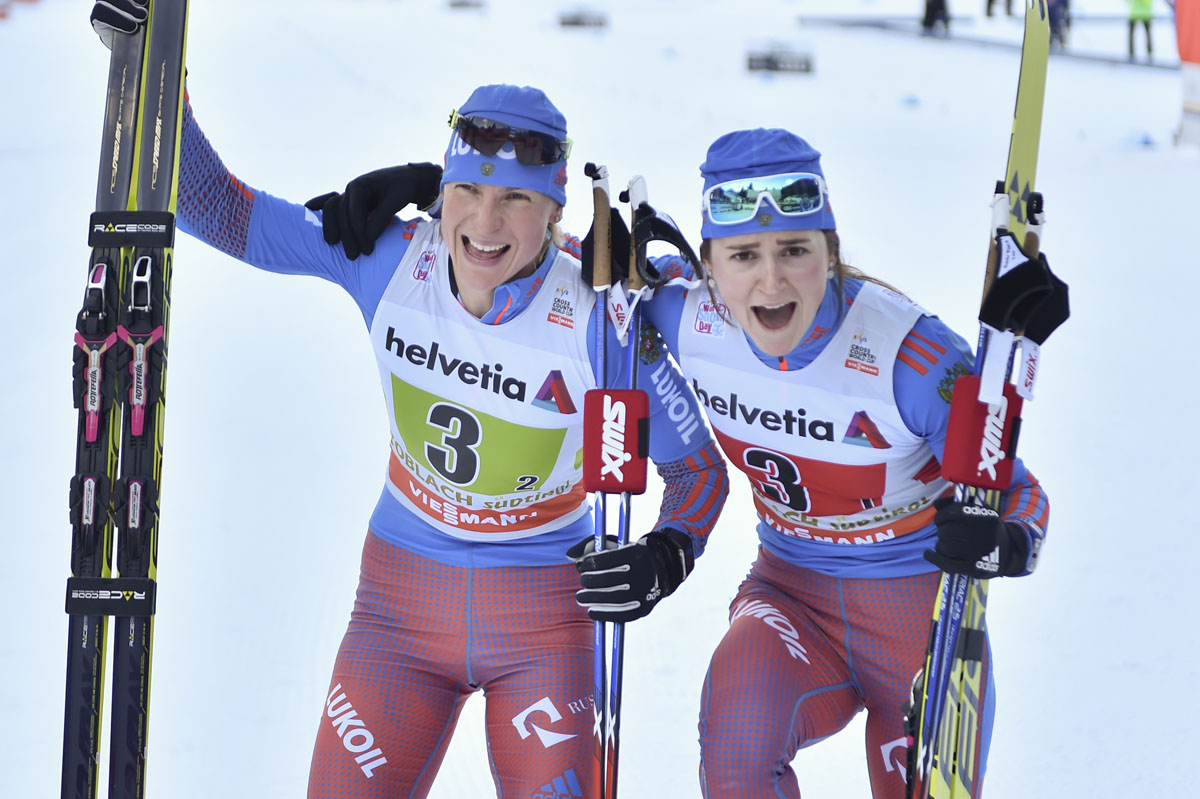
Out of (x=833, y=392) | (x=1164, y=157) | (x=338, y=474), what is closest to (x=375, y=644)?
(x=833, y=392)

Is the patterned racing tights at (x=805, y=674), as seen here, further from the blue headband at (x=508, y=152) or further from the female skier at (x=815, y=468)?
the blue headband at (x=508, y=152)

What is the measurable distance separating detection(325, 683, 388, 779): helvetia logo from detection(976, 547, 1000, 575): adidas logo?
1.14 m

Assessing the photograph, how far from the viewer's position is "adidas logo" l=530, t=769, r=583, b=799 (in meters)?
2.42

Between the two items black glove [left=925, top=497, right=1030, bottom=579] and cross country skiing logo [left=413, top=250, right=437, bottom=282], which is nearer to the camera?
black glove [left=925, top=497, right=1030, bottom=579]

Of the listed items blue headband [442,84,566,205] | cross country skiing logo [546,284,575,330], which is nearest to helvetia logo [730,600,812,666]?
cross country skiing logo [546,284,575,330]

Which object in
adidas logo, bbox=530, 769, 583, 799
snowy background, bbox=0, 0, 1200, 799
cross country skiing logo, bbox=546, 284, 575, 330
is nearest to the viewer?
adidas logo, bbox=530, 769, 583, 799

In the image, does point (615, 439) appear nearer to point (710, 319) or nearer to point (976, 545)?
point (710, 319)

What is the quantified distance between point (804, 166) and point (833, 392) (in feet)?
1.36

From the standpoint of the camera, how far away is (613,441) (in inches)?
94.6

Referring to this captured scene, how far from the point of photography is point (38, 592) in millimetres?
4105

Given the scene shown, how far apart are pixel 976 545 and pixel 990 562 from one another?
0.04m

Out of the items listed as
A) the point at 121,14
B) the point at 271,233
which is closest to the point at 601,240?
the point at 271,233

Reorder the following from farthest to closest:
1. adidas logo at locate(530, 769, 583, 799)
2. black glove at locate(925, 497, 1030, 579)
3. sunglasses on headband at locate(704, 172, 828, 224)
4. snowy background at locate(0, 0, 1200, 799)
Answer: snowy background at locate(0, 0, 1200, 799)
adidas logo at locate(530, 769, 583, 799)
sunglasses on headband at locate(704, 172, 828, 224)
black glove at locate(925, 497, 1030, 579)

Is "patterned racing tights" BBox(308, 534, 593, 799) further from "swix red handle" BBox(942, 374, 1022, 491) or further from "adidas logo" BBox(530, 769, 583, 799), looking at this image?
"swix red handle" BBox(942, 374, 1022, 491)
